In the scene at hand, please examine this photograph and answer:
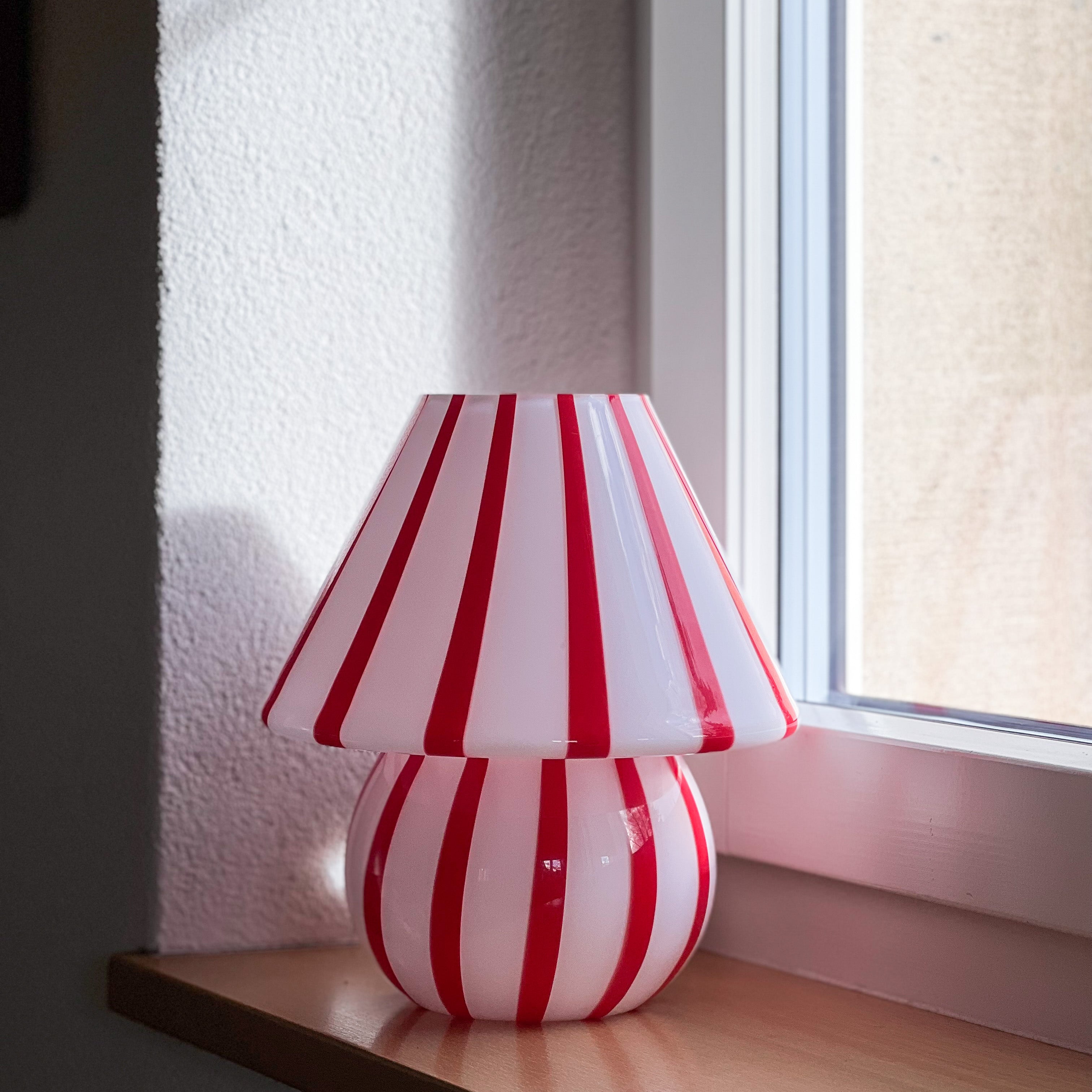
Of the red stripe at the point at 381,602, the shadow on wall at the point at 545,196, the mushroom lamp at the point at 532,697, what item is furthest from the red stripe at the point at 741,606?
the shadow on wall at the point at 545,196

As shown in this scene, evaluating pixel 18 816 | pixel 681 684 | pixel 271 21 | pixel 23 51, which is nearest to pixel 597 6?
pixel 271 21

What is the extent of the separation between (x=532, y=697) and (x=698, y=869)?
182 millimetres

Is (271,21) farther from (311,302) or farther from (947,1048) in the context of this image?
(947,1048)

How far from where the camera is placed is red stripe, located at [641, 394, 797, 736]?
714 mm

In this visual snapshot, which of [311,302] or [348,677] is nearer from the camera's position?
[348,677]

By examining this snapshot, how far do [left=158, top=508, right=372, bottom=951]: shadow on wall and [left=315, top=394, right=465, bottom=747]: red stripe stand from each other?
0.72ft

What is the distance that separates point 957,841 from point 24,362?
2.31 feet

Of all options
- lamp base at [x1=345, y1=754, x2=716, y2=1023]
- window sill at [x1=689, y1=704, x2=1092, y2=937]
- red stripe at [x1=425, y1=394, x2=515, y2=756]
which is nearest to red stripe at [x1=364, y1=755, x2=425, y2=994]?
lamp base at [x1=345, y1=754, x2=716, y2=1023]

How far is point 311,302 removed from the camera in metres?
0.93

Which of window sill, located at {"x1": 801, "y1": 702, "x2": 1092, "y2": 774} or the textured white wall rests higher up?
the textured white wall

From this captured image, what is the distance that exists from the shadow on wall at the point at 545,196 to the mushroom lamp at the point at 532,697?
0.25m

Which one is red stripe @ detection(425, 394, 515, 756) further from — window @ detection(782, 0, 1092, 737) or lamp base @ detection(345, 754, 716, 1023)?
window @ detection(782, 0, 1092, 737)

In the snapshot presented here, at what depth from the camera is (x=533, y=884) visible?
716mm

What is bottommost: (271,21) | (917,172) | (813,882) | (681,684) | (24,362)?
(813,882)
